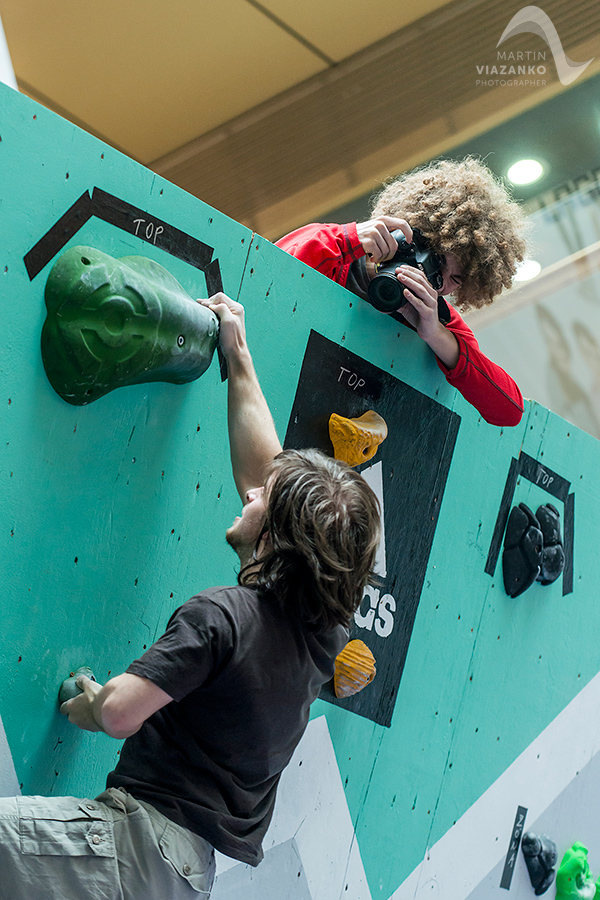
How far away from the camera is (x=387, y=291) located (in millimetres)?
2152

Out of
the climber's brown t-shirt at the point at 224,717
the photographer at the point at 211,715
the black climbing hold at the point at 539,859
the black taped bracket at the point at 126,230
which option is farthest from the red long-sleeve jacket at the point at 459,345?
the black climbing hold at the point at 539,859

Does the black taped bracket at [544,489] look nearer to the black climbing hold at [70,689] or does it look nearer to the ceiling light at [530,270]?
the black climbing hold at [70,689]

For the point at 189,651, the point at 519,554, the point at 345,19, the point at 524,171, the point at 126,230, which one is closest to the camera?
the point at 189,651

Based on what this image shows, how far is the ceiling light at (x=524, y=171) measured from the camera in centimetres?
511

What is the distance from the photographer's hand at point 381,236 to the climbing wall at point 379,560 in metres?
0.14

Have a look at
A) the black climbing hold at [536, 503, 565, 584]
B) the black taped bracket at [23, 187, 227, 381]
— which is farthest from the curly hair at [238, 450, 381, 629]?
the black climbing hold at [536, 503, 565, 584]

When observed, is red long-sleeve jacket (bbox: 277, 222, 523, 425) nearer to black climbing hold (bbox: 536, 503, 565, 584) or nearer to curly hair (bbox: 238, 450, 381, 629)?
black climbing hold (bbox: 536, 503, 565, 584)

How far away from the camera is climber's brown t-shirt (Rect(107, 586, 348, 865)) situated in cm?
121

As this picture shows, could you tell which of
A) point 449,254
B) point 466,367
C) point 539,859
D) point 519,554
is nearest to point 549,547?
point 519,554

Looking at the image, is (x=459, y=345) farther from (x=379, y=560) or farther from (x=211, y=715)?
(x=211, y=715)

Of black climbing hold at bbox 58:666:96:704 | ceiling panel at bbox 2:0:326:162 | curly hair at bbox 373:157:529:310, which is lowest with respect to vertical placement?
black climbing hold at bbox 58:666:96:704

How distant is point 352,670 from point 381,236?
1109 mm

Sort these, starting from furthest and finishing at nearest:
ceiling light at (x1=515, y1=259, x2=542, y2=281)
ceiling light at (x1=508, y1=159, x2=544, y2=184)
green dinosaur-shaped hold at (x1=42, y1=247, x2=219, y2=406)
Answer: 1. ceiling light at (x1=515, y1=259, x2=542, y2=281)
2. ceiling light at (x1=508, y1=159, x2=544, y2=184)
3. green dinosaur-shaped hold at (x1=42, y1=247, x2=219, y2=406)

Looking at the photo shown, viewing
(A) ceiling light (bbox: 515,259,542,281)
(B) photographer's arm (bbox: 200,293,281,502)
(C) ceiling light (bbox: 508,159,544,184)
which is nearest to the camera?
(B) photographer's arm (bbox: 200,293,281,502)
